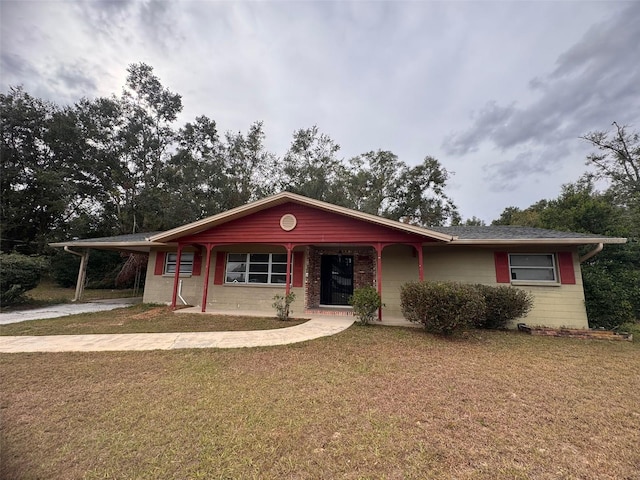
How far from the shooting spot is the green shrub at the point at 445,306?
6.19 metres

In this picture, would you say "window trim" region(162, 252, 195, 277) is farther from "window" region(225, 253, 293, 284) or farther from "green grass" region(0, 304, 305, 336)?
"green grass" region(0, 304, 305, 336)

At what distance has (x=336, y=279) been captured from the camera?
11016 millimetres

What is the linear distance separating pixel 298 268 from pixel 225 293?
10.3 ft

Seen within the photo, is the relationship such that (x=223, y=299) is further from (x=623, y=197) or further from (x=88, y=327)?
(x=623, y=197)

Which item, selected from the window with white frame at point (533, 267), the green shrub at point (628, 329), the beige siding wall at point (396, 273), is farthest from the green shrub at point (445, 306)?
the green shrub at point (628, 329)

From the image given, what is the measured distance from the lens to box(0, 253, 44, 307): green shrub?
9.60m

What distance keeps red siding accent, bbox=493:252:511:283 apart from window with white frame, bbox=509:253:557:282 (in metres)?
0.17

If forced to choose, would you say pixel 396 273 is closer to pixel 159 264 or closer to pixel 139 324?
pixel 139 324

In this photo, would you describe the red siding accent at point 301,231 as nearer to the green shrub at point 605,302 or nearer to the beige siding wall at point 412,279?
the beige siding wall at point 412,279

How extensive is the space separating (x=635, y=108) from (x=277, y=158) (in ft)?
77.7

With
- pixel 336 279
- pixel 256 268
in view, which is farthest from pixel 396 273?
pixel 256 268

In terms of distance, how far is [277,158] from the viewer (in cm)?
2408

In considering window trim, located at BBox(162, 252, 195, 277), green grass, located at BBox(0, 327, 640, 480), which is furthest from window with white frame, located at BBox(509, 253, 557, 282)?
window trim, located at BBox(162, 252, 195, 277)

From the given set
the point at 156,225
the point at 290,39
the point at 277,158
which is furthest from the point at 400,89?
the point at 156,225
